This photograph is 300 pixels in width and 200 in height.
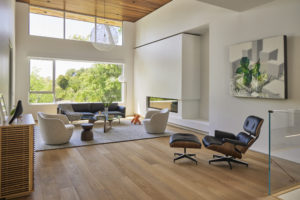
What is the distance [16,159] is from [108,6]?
280 inches

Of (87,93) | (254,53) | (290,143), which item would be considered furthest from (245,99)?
(87,93)

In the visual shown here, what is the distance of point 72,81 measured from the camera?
9.08 metres

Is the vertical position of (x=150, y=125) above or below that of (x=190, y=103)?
below

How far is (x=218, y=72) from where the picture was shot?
17.9 feet

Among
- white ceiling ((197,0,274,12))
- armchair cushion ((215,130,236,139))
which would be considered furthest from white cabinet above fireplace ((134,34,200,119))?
armchair cushion ((215,130,236,139))

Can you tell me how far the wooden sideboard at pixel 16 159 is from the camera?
2.45m

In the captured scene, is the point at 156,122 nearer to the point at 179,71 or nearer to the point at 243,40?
the point at 179,71

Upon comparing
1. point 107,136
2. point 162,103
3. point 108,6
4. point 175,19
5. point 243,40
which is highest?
point 108,6

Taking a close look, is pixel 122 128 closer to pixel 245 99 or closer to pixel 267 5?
pixel 245 99

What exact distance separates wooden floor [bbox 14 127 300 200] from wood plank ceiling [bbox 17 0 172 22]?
570 cm

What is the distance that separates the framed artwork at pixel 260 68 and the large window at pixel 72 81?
6.26 meters

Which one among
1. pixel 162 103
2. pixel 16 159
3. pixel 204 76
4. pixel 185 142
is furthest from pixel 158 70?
pixel 16 159

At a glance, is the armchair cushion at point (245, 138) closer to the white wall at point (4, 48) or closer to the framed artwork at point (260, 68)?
the framed artwork at point (260, 68)

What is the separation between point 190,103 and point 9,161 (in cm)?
544
